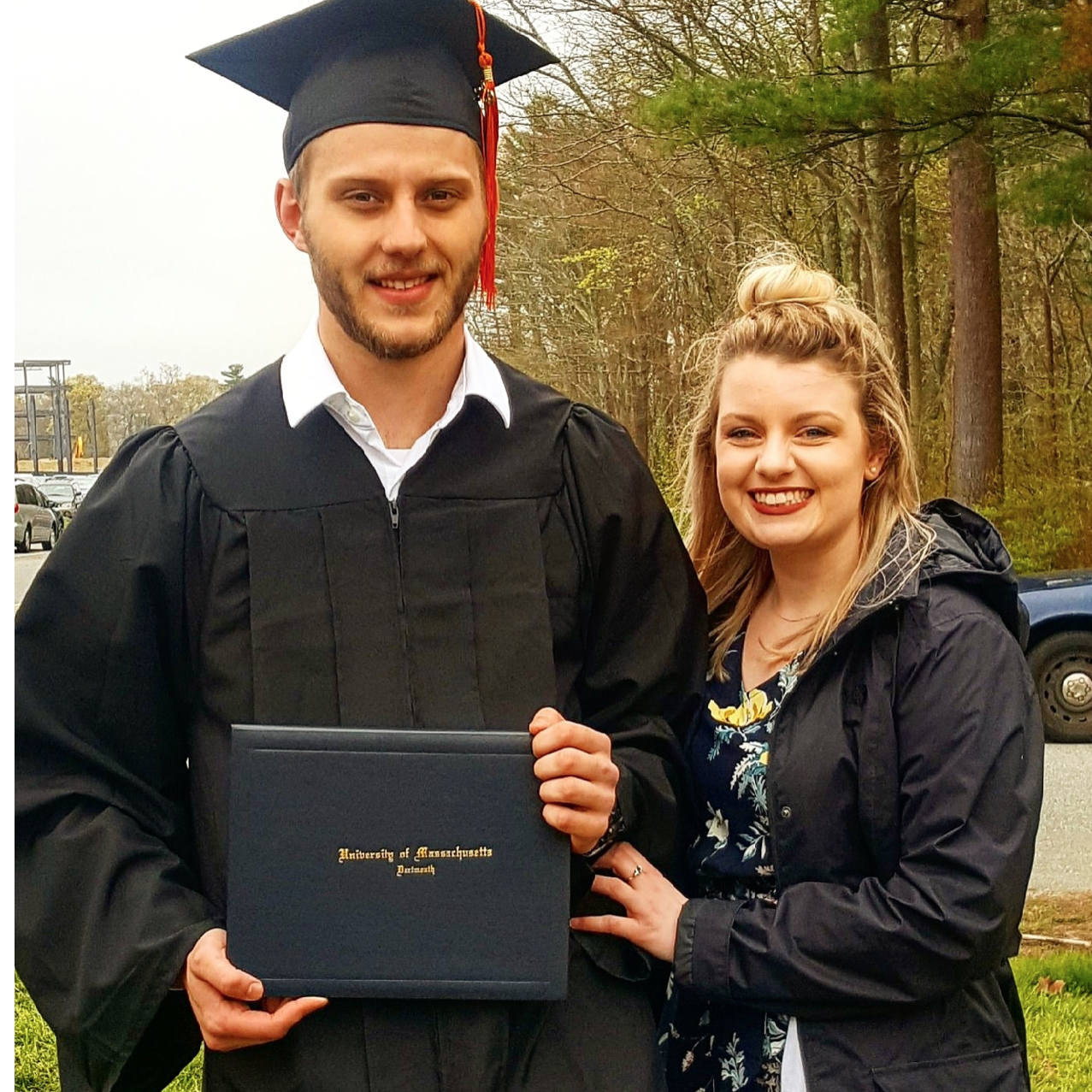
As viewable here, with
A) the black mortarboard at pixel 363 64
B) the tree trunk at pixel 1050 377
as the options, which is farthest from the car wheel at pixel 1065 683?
the tree trunk at pixel 1050 377

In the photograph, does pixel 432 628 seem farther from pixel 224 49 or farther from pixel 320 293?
pixel 224 49

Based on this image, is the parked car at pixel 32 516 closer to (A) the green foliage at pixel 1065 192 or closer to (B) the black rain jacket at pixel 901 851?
(B) the black rain jacket at pixel 901 851

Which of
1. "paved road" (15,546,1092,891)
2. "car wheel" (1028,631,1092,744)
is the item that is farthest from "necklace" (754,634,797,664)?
"car wheel" (1028,631,1092,744)

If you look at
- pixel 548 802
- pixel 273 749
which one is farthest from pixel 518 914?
pixel 273 749

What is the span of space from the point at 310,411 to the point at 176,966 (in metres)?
0.84

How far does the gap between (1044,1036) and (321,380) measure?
3240 millimetres

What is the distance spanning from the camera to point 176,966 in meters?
1.92

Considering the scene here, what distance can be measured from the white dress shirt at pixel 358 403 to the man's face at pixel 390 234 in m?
0.09

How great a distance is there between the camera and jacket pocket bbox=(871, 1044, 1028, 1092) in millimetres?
2018

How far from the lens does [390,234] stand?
6.64 feet

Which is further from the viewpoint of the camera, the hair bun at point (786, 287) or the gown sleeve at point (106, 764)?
the hair bun at point (786, 287)

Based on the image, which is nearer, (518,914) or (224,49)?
(518,914)

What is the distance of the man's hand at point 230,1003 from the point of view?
6.04 feet

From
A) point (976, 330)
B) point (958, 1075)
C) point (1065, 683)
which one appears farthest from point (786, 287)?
point (976, 330)
